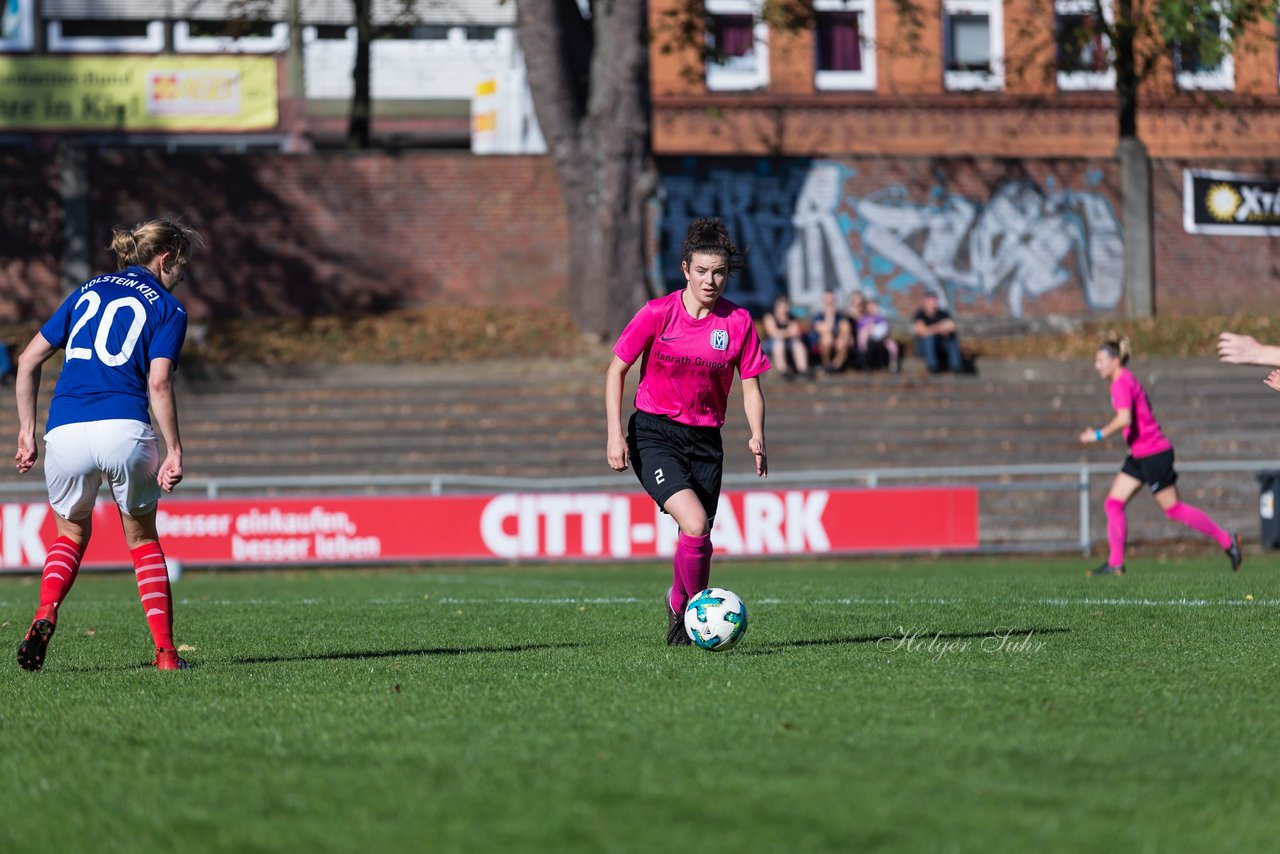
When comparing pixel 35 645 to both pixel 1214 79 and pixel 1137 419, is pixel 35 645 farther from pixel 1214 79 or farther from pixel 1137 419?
pixel 1214 79

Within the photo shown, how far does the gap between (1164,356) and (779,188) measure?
24.6 ft

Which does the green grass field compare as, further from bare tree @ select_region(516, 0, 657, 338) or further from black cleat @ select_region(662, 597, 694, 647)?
bare tree @ select_region(516, 0, 657, 338)

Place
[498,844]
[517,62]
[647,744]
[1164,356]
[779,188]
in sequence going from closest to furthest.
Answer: [498,844] → [647,744] → [1164,356] → [779,188] → [517,62]

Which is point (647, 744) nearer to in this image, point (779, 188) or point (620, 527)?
point (620, 527)

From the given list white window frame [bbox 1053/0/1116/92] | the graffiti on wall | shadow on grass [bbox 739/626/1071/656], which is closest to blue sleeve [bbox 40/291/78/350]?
shadow on grass [bbox 739/626/1071/656]

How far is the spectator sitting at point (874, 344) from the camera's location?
2700cm

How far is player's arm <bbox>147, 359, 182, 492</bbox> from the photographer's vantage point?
24.8 feet

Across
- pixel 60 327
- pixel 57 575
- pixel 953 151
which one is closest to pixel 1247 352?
pixel 60 327

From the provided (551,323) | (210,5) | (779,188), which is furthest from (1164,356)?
(210,5)

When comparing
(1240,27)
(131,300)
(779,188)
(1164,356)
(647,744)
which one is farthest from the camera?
(779,188)

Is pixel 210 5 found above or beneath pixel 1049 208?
above

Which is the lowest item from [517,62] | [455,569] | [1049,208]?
[455,569]

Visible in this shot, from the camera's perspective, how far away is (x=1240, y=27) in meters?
25.8

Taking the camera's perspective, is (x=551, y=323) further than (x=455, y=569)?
Yes
